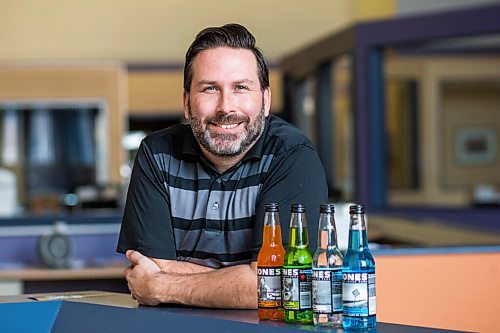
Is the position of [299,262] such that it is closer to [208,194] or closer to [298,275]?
[298,275]

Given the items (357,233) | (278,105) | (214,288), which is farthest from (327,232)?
(278,105)

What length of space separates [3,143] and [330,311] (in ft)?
22.1

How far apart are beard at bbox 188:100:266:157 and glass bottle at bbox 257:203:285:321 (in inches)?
11.8

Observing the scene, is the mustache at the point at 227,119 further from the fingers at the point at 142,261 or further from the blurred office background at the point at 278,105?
the blurred office background at the point at 278,105

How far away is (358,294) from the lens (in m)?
1.68

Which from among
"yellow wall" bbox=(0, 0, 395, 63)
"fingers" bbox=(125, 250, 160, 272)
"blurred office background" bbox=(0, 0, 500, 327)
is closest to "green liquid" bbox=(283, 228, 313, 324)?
"fingers" bbox=(125, 250, 160, 272)

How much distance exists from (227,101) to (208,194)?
0.22m

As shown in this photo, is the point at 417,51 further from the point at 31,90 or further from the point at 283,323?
the point at 283,323

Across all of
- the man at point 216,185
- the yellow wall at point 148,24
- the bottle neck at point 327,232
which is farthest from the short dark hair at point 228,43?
the yellow wall at point 148,24

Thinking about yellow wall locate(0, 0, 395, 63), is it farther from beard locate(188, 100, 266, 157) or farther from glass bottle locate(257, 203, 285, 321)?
glass bottle locate(257, 203, 285, 321)

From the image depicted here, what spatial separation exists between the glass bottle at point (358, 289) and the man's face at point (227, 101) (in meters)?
0.50

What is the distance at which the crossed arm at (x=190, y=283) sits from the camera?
2064 mm

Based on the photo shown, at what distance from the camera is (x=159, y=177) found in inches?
90.5

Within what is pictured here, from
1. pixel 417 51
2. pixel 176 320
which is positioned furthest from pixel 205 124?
pixel 417 51
